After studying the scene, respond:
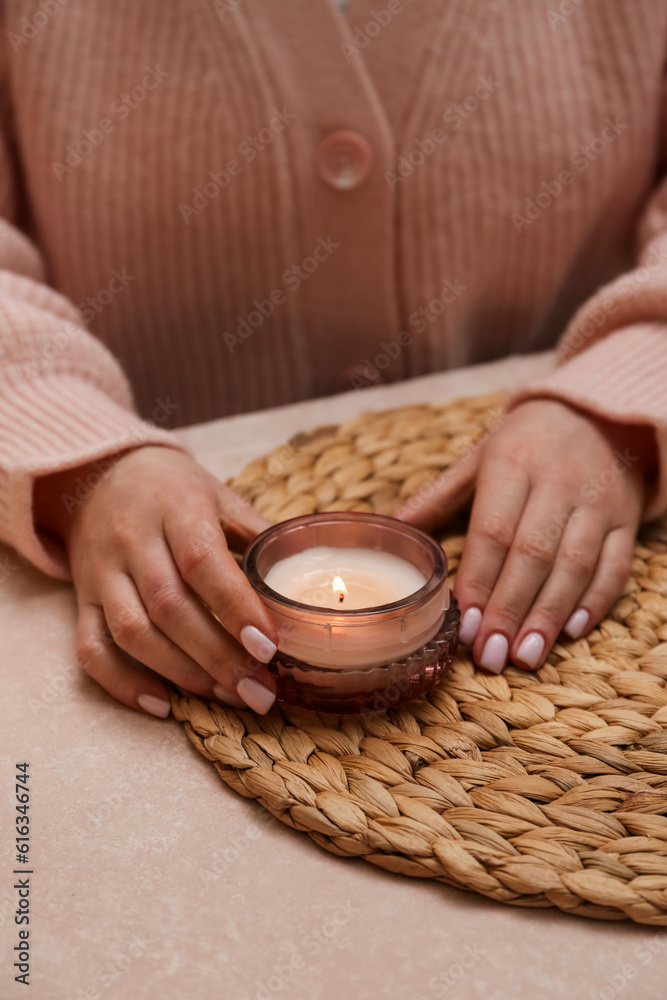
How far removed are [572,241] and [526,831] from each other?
712mm

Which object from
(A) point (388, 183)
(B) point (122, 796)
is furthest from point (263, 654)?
(A) point (388, 183)

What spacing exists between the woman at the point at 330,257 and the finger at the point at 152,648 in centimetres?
2

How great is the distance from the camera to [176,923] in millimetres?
382

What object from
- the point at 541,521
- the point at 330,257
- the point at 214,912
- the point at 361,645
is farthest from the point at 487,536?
the point at 330,257

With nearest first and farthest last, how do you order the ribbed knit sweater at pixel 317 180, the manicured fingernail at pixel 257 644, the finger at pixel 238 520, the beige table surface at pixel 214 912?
the beige table surface at pixel 214 912, the manicured fingernail at pixel 257 644, the finger at pixel 238 520, the ribbed knit sweater at pixel 317 180

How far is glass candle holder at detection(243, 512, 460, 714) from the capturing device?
456mm

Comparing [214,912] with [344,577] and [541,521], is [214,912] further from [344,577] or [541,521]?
[541,521]

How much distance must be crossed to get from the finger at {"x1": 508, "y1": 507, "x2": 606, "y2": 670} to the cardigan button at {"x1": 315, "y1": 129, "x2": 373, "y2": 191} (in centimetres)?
43

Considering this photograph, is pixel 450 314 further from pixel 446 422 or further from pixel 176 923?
pixel 176 923

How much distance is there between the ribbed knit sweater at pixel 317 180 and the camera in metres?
0.82

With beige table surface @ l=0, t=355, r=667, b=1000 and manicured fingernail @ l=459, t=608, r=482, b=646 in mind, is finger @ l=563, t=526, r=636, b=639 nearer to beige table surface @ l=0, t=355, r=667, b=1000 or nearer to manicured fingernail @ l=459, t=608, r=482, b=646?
manicured fingernail @ l=459, t=608, r=482, b=646

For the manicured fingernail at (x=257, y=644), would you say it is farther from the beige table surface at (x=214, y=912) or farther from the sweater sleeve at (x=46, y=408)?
the sweater sleeve at (x=46, y=408)

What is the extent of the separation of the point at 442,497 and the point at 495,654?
0.14 metres

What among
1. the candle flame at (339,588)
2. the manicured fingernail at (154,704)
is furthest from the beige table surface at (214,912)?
the candle flame at (339,588)
